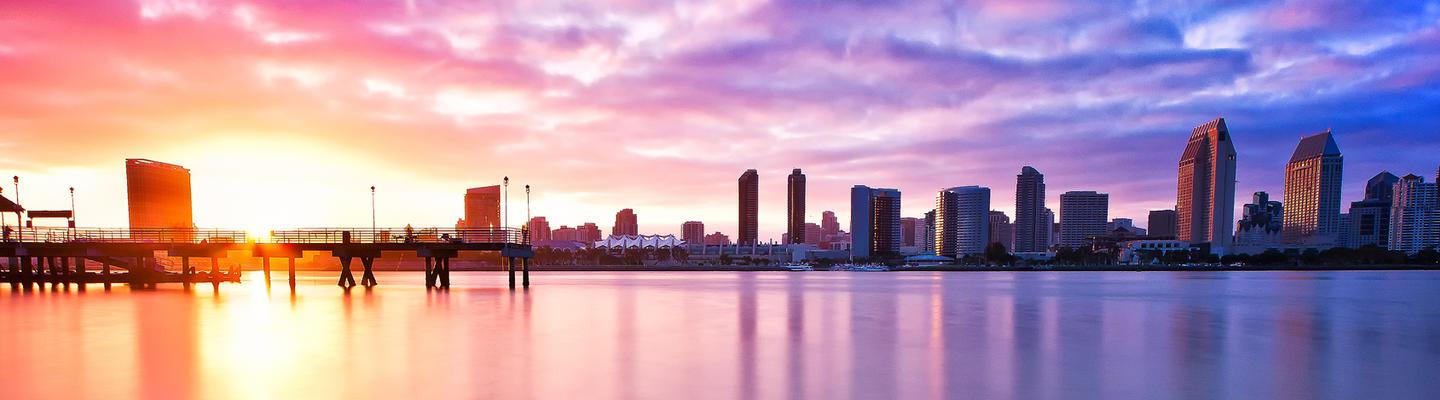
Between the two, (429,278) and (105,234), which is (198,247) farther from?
(429,278)

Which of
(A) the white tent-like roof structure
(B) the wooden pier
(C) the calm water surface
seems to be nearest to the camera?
(C) the calm water surface

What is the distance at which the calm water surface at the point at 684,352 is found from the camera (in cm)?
1717

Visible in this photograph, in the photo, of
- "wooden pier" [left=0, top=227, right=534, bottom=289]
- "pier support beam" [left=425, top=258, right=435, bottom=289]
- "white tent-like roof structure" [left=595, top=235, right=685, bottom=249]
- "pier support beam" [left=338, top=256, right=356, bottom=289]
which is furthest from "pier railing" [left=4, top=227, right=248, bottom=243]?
"white tent-like roof structure" [left=595, top=235, right=685, bottom=249]

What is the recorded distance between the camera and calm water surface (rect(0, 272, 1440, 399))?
56.3ft

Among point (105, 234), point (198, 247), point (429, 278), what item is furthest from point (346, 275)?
point (105, 234)

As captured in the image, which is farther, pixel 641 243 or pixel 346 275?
pixel 641 243

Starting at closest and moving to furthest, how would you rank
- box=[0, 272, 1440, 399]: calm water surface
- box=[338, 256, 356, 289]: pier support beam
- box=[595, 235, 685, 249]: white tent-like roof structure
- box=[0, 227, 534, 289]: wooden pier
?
box=[0, 272, 1440, 399]: calm water surface → box=[0, 227, 534, 289]: wooden pier → box=[338, 256, 356, 289]: pier support beam → box=[595, 235, 685, 249]: white tent-like roof structure

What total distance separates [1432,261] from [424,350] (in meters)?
281

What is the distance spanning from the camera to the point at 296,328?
29188 millimetres

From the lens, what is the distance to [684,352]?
2288 cm

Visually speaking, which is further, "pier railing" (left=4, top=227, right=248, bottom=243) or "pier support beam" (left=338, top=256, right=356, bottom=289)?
"pier support beam" (left=338, top=256, right=356, bottom=289)

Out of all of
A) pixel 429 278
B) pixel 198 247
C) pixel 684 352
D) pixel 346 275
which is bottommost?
pixel 429 278

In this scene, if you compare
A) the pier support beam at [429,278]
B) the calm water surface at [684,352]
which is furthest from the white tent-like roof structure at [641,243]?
the calm water surface at [684,352]

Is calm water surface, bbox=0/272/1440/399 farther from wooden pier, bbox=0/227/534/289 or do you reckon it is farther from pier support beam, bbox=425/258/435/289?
pier support beam, bbox=425/258/435/289
